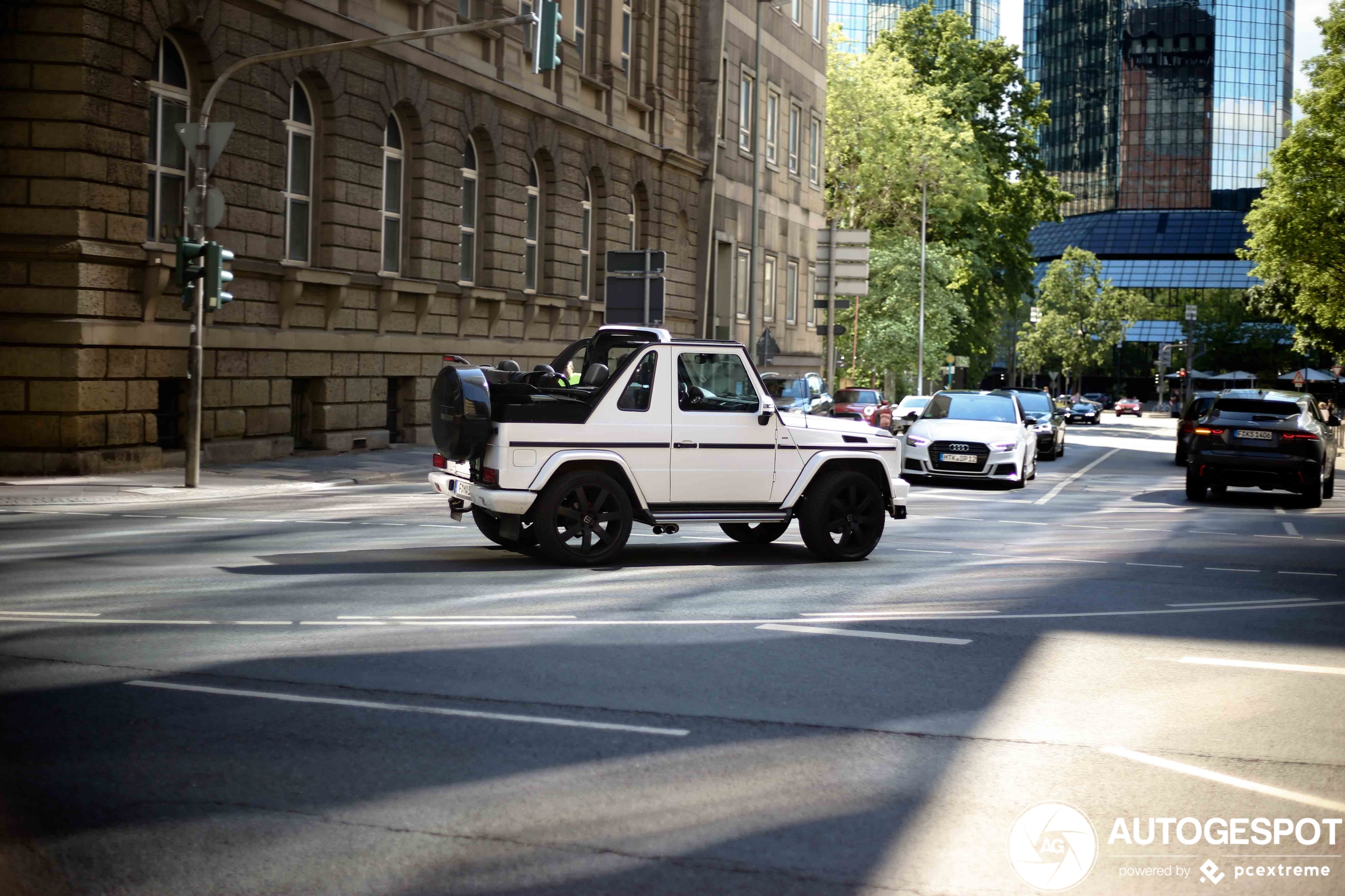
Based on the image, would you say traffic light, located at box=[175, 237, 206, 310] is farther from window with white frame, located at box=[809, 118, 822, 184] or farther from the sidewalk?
window with white frame, located at box=[809, 118, 822, 184]

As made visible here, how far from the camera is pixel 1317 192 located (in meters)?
47.4

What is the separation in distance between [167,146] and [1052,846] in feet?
65.4

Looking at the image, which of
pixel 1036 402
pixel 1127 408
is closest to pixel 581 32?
pixel 1036 402

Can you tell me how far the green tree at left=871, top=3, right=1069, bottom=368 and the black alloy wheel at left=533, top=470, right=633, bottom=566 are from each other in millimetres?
52276

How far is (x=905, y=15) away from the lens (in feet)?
214

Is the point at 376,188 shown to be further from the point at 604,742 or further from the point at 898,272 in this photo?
the point at 898,272

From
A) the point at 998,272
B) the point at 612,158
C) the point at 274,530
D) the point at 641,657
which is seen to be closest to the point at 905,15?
the point at 998,272

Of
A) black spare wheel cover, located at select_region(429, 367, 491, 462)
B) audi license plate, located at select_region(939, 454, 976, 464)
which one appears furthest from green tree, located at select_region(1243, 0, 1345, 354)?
black spare wheel cover, located at select_region(429, 367, 491, 462)

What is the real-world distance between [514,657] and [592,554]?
420cm

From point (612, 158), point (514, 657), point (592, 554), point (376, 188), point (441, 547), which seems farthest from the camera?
point (612, 158)

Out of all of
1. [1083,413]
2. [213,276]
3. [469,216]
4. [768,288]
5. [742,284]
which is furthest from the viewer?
[1083,413]

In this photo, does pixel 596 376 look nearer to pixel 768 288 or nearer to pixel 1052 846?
pixel 1052 846

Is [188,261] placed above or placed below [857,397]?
above

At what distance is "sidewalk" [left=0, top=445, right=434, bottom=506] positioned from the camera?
58.4 feet
